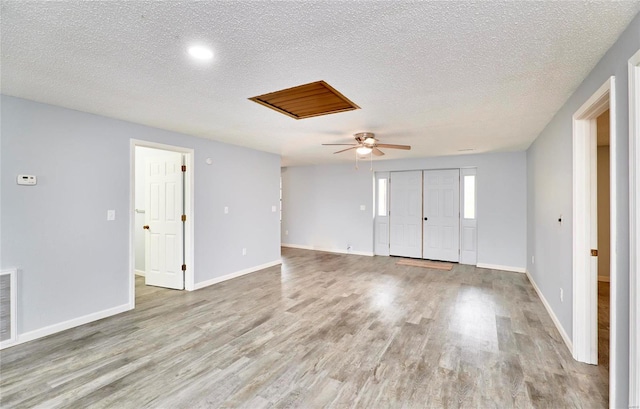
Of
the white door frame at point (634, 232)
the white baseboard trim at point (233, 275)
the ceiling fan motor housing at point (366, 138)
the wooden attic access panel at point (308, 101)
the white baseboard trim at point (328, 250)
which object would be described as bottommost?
the white baseboard trim at point (233, 275)

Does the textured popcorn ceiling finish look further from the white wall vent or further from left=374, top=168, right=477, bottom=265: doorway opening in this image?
left=374, top=168, right=477, bottom=265: doorway opening

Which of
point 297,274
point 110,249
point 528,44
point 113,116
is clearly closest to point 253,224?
point 297,274

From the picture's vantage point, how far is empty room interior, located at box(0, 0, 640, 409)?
162 centimetres

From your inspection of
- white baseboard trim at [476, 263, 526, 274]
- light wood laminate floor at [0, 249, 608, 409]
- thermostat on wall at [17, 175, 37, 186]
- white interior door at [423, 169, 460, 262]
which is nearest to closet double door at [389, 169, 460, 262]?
white interior door at [423, 169, 460, 262]

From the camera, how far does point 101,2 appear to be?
4.60 feet

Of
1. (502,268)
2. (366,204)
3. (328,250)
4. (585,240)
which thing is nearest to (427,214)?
(366,204)

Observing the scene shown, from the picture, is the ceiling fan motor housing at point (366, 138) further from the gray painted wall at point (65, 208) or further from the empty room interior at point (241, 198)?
the gray painted wall at point (65, 208)

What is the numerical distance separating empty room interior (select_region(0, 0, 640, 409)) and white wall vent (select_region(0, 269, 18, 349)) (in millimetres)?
14

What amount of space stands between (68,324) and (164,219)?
71.3 inches

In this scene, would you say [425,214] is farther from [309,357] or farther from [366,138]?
[309,357]

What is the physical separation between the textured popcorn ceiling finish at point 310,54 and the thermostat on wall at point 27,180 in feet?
2.51

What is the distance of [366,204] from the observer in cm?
706

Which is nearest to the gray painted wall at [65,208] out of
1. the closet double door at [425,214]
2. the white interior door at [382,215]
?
the white interior door at [382,215]

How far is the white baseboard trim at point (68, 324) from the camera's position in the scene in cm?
275
